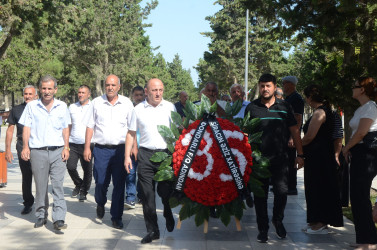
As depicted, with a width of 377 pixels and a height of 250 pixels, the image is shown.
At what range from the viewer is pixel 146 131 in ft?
22.0

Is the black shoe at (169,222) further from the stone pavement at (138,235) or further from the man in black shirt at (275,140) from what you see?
the man in black shirt at (275,140)

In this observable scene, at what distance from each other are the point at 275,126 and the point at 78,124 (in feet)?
14.3

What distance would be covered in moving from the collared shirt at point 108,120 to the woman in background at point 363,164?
3282 mm

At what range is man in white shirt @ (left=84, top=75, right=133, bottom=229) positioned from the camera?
24.5 ft

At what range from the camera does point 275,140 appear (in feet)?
21.4

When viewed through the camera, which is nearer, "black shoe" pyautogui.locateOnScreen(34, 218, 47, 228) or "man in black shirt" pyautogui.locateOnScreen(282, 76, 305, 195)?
"black shoe" pyautogui.locateOnScreen(34, 218, 47, 228)

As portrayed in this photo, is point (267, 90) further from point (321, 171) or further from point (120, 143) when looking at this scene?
point (120, 143)

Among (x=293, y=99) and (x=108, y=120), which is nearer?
(x=108, y=120)

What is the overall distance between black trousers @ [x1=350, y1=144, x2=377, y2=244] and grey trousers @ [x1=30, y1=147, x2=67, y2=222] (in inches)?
153

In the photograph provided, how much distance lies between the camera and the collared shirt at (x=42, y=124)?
7.16 meters

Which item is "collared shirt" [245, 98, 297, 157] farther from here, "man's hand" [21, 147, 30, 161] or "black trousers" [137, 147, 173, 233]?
"man's hand" [21, 147, 30, 161]

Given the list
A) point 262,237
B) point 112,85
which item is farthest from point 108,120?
point 262,237

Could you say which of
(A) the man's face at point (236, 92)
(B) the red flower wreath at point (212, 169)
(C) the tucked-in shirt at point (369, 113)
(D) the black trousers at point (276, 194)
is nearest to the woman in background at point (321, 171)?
(D) the black trousers at point (276, 194)

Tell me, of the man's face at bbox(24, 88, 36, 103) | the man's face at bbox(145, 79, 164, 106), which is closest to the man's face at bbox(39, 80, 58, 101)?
the man's face at bbox(24, 88, 36, 103)
